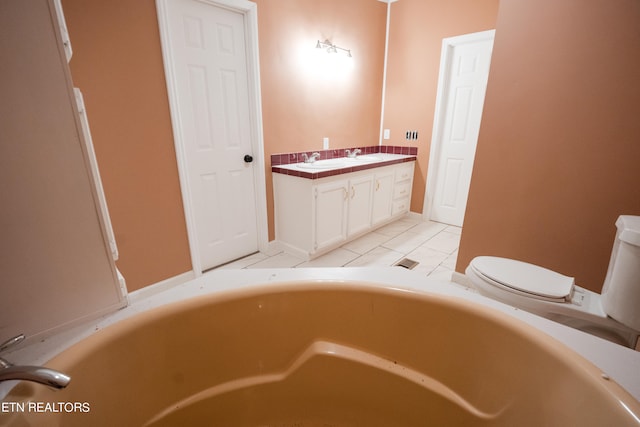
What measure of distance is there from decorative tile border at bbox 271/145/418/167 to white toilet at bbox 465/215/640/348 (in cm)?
184

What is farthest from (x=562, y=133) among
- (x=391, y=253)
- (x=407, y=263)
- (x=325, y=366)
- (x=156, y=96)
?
(x=156, y=96)

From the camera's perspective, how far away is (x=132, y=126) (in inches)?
67.9

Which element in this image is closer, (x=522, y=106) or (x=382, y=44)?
(x=522, y=106)

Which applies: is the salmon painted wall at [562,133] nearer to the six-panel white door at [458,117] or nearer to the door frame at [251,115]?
the six-panel white door at [458,117]

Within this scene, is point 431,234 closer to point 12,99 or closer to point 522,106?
point 522,106

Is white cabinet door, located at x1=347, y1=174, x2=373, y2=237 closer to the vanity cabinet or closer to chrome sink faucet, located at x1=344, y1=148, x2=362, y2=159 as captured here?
the vanity cabinet

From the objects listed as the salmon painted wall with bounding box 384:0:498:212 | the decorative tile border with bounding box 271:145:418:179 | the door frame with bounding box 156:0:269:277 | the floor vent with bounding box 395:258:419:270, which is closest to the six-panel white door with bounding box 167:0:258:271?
the door frame with bounding box 156:0:269:277

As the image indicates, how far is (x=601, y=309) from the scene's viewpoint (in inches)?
48.2

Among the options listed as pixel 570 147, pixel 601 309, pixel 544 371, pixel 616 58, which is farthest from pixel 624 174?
pixel 544 371

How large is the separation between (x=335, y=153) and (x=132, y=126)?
2007 mm

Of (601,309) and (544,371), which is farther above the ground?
(544,371)

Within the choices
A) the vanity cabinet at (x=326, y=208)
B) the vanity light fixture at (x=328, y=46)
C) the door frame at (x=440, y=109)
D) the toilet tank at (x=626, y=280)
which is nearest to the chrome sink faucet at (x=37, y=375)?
the toilet tank at (x=626, y=280)

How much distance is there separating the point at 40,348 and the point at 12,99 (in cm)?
63

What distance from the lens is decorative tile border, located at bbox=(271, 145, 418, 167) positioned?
104 inches
